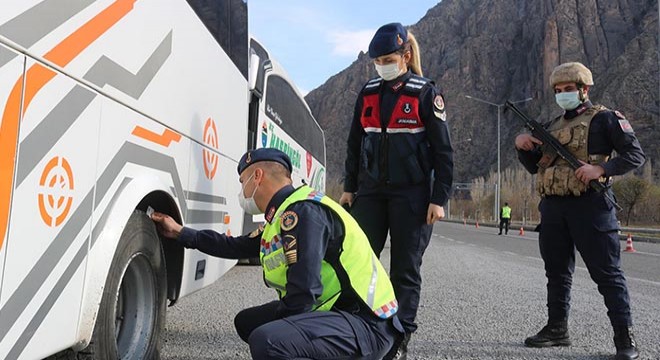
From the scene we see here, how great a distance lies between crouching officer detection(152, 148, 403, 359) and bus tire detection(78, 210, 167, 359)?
216 millimetres

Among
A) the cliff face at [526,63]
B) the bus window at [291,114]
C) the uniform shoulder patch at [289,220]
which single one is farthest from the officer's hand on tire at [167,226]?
the cliff face at [526,63]

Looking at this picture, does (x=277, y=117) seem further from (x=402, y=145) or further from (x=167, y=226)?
(x=167, y=226)

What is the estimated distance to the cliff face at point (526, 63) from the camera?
248 feet

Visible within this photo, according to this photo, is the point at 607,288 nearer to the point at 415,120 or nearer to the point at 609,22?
the point at 415,120

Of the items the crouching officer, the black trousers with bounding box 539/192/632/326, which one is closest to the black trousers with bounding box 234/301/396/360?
the crouching officer

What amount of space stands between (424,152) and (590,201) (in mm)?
1249

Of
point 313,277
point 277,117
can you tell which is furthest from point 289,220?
point 277,117

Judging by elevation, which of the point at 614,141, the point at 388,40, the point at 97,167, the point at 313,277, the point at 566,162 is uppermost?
the point at 388,40

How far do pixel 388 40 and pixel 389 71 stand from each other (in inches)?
7.3

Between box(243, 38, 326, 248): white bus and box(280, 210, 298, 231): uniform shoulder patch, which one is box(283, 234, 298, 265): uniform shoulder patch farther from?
box(243, 38, 326, 248): white bus

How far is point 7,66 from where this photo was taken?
158 cm

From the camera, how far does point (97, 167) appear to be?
211cm

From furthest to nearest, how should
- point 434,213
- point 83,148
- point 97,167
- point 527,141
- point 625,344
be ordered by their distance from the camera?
point 527,141 → point 625,344 → point 434,213 → point 97,167 → point 83,148

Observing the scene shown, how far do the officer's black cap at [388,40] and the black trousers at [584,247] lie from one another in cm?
161
